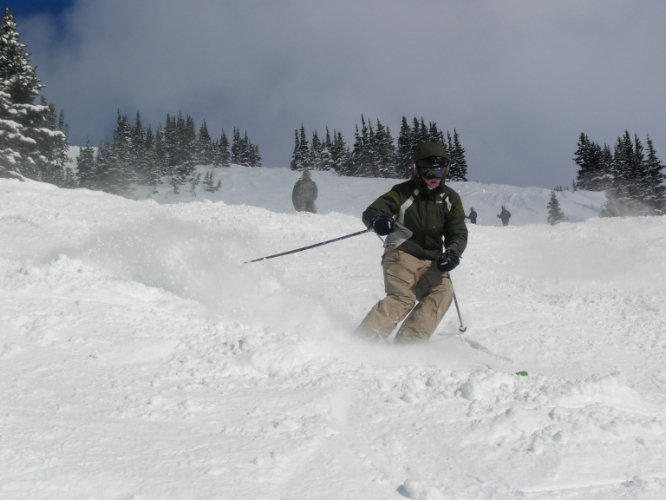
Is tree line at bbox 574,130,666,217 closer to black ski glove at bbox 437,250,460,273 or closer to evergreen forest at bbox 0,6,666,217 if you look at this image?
evergreen forest at bbox 0,6,666,217

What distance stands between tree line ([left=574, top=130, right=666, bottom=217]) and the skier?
4319 cm

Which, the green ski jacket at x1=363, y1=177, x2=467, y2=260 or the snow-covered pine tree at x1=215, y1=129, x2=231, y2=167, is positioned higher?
the snow-covered pine tree at x1=215, y1=129, x2=231, y2=167

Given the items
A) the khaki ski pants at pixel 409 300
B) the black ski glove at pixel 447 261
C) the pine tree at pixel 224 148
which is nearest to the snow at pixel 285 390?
the khaki ski pants at pixel 409 300

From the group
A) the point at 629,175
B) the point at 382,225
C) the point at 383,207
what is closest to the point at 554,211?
the point at 629,175

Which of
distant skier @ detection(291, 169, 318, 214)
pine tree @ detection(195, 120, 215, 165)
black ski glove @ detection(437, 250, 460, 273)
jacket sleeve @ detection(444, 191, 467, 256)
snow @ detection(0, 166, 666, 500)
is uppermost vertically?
pine tree @ detection(195, 120, 215, 165)

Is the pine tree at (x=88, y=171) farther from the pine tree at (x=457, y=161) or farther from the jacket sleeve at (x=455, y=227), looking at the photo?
the jacket sleeve at (x=455, y=227)

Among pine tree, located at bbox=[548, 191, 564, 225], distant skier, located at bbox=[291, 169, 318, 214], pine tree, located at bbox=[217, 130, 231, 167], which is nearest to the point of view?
distant skier, located at bbox=[291, 169, 318, 214]

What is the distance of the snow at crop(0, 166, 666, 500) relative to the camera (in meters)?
2.02

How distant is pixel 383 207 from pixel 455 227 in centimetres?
73

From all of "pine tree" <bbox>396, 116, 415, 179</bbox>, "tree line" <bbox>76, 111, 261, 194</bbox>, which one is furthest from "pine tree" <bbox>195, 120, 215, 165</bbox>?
"pine tree" <bbox>396, 116, 415, 179</bbox>

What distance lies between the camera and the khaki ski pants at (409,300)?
4.68 metres

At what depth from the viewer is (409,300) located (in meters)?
4.92

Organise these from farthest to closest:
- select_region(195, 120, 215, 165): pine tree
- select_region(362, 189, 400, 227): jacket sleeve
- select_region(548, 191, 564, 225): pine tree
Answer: select_region(195, 120, 215, 165): pine tree → select_region(548, 191, 564, 225): pine tree → select_region(362, 189, 400, 227): jacket sleeve

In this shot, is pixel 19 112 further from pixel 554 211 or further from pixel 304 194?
pixel 554 211
